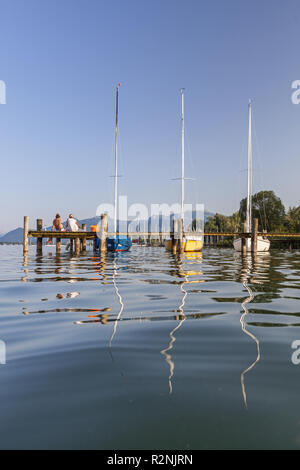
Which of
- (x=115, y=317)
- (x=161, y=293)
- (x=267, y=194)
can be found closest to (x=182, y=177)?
(x=161, y=293)

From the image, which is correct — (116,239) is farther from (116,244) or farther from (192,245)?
(192,245)

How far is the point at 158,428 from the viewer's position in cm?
193

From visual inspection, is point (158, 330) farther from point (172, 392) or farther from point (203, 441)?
point (203, 441)

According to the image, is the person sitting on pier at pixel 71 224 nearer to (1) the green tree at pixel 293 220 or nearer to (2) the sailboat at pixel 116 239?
(2) the sailboat at pixel 116 239

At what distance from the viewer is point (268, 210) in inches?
2975

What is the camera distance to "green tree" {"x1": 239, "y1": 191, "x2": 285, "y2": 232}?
7344 centimetres

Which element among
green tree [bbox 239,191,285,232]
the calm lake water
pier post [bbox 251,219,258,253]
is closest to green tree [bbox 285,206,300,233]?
green tree [bbox 239,191,285,232]

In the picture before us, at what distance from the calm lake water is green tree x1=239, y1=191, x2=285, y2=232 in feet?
232

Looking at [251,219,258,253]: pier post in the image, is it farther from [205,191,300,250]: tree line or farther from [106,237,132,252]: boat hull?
[205,191,300,250]: tree line

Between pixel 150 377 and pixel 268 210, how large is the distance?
253 ft

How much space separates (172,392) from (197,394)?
0.16 m

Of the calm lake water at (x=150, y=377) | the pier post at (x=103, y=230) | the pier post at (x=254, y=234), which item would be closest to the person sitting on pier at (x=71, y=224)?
the pier post at (x=103, y=230)

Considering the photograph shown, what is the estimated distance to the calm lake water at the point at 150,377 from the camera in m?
1.89

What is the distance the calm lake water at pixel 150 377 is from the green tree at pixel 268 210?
70.6m
